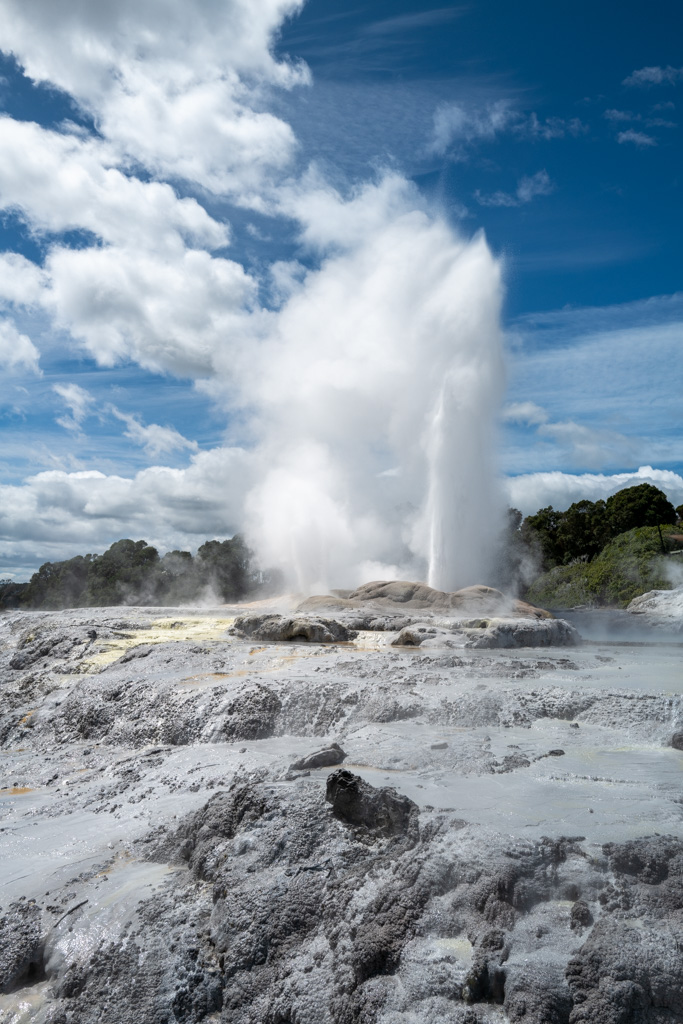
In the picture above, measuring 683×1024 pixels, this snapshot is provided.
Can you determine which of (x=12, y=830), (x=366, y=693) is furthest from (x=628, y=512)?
(x=12, y=830)

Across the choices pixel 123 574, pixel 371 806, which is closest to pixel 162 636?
pixel 371 806

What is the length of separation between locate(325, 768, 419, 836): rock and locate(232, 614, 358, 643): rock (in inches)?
331

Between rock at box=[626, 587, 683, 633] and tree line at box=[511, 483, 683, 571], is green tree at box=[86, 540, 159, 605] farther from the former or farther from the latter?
rock at box=[626, 587, 683, 633]

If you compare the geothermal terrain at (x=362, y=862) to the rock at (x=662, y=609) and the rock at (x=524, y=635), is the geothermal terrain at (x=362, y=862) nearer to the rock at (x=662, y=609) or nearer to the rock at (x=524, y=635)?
the rock at (x=524, y=635)

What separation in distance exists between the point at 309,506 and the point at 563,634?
18.4m

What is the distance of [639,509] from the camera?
4425cm

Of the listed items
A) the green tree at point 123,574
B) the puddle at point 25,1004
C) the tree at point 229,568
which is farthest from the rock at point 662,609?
the green tree at point 123,574

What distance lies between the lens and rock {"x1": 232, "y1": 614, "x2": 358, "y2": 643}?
501 inches

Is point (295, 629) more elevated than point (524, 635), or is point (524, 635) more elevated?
point (295, 629)

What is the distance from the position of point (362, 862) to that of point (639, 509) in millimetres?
45018

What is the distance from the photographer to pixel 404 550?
29.7 metres

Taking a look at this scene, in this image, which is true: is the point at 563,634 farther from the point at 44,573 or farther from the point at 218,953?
the point at 44,573

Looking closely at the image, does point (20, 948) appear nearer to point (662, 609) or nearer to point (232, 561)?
point (662, 609)

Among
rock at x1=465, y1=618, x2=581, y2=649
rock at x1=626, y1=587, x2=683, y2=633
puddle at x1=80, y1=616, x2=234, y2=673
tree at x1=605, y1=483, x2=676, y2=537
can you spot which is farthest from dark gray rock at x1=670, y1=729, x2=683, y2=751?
tree at x1=605, y1=483, x2=676, y2=537
